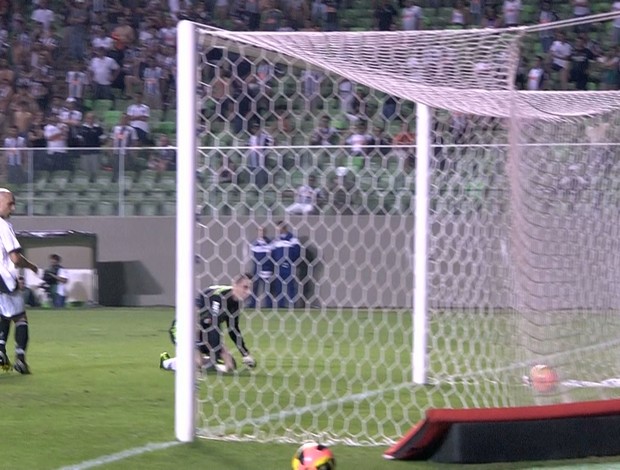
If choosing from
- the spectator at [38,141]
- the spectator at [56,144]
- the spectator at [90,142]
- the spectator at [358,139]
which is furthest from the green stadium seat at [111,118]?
the spectator at [358,139]

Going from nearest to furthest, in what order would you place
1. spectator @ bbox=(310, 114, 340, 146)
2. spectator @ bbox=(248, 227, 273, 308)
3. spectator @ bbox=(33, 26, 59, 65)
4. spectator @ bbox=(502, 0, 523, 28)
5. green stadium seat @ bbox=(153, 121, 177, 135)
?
spectator @ bbox=(248, 227, 273, 308)
spectator @ bbox=(310, 114, 340, 146)
green stadium seat @ bbox=(153, 121, 177, 135)
spectator @ bbox=(502, 0, 523, 28)
spectator @ bbox=(33, 26, 59, 65)

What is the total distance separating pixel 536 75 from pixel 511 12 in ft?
8.67

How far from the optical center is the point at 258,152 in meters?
11.9

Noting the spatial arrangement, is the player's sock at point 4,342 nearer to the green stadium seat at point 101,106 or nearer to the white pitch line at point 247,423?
the white pitch line at point 247,423

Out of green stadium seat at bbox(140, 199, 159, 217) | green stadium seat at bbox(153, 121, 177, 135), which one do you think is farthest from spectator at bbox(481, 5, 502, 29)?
green stadium seat at bbox(140, 199, 159, 217)

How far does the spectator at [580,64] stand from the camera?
57.2 ft

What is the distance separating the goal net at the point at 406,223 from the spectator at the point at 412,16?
711 centimetres

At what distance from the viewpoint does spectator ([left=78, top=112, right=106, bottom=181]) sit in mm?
16391

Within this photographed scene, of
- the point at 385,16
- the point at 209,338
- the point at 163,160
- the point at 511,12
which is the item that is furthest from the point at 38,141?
the point at 209,338

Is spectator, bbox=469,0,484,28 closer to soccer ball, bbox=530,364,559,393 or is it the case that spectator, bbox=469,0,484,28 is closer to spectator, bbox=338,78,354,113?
spectator, bbox=338,78,354,113

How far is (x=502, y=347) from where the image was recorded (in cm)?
836

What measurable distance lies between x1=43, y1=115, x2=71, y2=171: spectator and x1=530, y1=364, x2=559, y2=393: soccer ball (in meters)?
10.5

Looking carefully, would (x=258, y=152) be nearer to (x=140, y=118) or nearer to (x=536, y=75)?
(x=140, y=118)

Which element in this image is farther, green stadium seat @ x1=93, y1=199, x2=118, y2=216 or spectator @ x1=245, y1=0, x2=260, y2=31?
spectator @ x1=245, y1=0, x2=260, y2=31
